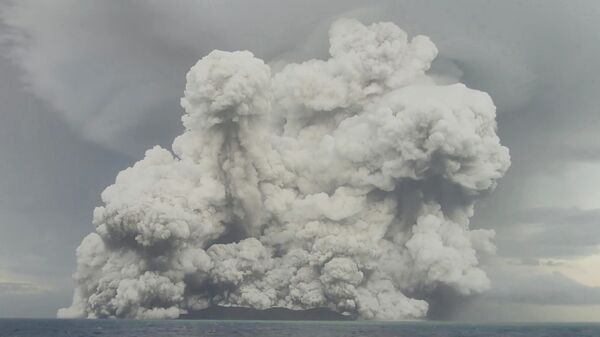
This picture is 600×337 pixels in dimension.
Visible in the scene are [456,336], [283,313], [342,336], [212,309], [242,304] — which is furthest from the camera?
[283,313]

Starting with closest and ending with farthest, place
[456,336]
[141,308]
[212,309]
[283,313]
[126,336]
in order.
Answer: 1. [126,336]
2. [456,336]
3. [141,308]
4. [212,309]
5. [283,313]

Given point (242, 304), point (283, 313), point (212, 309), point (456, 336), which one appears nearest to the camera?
point (456, 336)

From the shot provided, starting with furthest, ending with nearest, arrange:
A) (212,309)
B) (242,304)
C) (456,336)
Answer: (212,309) < (242,304) < (456,336)

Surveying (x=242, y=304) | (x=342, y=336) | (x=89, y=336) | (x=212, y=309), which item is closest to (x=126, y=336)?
(x=89, y=336)

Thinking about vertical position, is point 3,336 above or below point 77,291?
below

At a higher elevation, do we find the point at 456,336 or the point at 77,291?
the point at 77,291

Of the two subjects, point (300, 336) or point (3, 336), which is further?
point (3, 336)

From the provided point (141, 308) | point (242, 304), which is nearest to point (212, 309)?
point (242, 304)

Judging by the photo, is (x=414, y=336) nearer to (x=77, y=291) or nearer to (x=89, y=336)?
(x=89, y=336)

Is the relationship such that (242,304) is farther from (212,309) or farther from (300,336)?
(300,336)

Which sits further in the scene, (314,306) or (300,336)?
(314,306)
